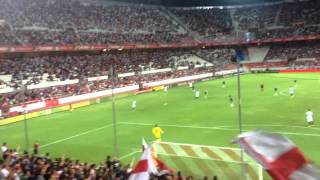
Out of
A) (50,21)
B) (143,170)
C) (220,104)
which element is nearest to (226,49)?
(50,21)

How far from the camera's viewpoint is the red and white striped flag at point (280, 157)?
11.7 ft

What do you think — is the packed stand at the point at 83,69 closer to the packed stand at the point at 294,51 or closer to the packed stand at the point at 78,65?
the packed stand at the point at 78,65

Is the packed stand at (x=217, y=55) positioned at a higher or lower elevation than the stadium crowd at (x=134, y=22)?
lower

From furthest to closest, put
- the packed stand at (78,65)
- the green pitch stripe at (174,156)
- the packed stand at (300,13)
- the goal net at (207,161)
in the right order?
the packed stand at (300,13) → the packed stand at (78,65) → the green pitch stripe at (174,156) → the goal net at (207,161)

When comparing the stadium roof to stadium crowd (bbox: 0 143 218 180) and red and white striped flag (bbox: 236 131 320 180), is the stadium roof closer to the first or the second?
stadium crowd (bbox: 0 143 218 180)

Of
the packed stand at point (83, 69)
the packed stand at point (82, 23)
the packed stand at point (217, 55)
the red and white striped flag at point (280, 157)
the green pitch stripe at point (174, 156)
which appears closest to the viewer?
the red and white striped flag at point (280, 157)

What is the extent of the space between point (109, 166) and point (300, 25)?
274ft

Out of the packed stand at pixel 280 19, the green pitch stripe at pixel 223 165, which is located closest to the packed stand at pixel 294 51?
the packed stand at pixel 280 19

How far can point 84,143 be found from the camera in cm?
2803

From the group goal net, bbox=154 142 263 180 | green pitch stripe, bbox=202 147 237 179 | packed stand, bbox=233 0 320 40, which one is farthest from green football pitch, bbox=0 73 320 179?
packed stand, bbox=233 0 320 40

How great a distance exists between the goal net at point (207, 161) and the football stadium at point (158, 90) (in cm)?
6

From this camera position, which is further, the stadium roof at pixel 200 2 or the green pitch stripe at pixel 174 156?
the stadium roof at pixel 200 2

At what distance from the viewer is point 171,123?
33406 mm

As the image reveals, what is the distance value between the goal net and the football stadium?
0.06 metres
